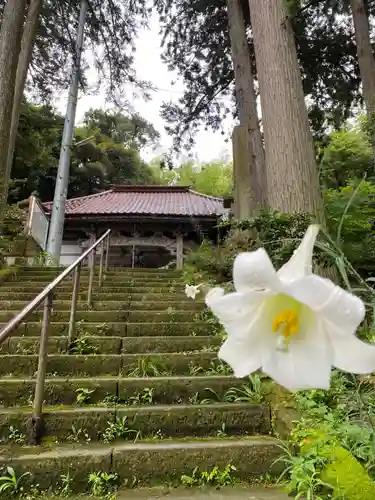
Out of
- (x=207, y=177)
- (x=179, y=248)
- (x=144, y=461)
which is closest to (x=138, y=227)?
(x=179, y=248)

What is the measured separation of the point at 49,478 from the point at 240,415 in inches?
46.3

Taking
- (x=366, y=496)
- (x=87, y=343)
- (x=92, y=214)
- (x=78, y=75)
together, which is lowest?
(x=366, y=496)

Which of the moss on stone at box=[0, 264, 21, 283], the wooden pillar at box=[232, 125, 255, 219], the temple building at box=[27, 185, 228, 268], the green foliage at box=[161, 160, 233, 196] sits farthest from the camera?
the green foliage at box=[161, 160, 233, 196]

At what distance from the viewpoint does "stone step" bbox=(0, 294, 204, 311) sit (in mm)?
4590

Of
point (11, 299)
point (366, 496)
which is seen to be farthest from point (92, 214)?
point (366, 496)

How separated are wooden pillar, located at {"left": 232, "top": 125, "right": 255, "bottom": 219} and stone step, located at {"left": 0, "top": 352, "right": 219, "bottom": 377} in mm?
2770

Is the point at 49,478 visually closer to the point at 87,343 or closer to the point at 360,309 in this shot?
the point at 87,343

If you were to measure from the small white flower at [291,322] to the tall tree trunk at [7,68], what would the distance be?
19.0ft

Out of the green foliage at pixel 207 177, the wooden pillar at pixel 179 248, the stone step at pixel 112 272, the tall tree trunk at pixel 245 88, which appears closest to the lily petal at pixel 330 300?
the stone step at pixel 112 272

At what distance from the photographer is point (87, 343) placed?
350cm

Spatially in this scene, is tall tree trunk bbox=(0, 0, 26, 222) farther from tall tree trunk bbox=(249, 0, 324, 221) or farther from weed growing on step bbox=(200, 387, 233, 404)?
weed growing on step bbox=(200, 387, 233, 404)

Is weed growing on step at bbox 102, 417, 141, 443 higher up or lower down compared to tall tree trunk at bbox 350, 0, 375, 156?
lower down

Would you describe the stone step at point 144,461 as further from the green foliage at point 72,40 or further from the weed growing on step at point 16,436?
the green foliage at point 72,40

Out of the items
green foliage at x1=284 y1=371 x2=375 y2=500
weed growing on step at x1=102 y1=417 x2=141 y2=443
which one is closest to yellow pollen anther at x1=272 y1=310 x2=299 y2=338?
green foliage at x1=284 y1=371 x2=375 y2=500
